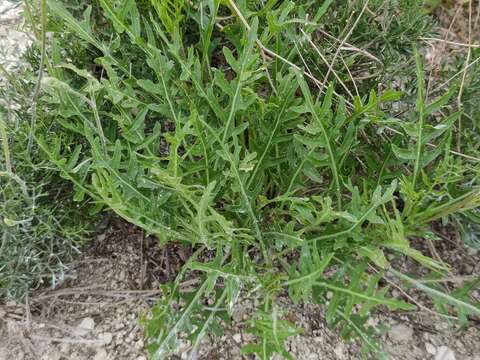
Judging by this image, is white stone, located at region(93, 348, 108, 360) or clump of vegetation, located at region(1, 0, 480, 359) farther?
white stone, located at region(93, 348, 108, 360)

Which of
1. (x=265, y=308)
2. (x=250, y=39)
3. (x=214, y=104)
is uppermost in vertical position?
(x=250, y=39)

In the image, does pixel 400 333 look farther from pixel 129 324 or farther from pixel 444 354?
pixel 129 324

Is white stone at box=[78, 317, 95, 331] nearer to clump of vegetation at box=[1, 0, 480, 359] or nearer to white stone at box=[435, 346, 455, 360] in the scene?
clump of vegetation at box=[1, 0, 480, 359]

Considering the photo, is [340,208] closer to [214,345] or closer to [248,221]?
[248,221]

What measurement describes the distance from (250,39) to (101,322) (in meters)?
0.73

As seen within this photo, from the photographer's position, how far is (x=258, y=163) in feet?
3.51

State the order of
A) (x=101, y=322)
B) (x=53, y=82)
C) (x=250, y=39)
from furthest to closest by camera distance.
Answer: (x=101, y=322)
(x=250, y=39)
(x=53, y=82)

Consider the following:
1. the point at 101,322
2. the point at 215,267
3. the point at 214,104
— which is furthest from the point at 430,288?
the point at 101,322

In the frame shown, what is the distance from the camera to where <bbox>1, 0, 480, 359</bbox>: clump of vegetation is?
36.4 inches

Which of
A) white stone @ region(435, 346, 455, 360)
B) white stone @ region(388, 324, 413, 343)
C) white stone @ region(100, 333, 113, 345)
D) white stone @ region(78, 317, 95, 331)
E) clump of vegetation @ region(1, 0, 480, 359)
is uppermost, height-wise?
clump of vegetation @ region(1, 0, 480, 359)

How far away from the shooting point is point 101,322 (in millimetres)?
1149

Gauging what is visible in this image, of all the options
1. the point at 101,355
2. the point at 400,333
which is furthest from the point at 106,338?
the point at 400,333

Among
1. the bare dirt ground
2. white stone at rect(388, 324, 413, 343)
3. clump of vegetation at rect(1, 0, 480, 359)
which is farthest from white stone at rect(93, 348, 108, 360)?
white stone at rect(388, 324, 413, 343)

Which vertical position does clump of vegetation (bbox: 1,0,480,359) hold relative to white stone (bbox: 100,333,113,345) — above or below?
above
